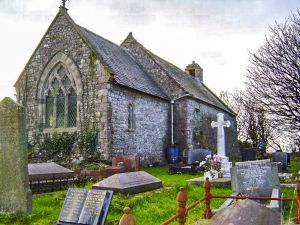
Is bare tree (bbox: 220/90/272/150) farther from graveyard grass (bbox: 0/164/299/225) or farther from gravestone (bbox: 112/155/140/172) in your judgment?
graveyard grass (bbox: 0/164/299/225)

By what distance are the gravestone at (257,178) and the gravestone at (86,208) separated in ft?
13.9

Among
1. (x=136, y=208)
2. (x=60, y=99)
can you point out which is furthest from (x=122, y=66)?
(x=136, y=208)

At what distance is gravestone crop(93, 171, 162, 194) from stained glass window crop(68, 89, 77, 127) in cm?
843

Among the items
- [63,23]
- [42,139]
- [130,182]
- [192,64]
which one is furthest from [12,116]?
[192,64]

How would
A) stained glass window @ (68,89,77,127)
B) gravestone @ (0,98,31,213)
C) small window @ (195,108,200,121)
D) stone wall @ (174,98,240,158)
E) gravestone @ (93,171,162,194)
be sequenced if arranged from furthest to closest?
small window @ (195,108,200,121) → stone wall @ (174,98,240,158) → stained glass window @ (68,89,77,127) → gravestone @ (93,171,162,194) → gravestone @ (0,98,31,213)

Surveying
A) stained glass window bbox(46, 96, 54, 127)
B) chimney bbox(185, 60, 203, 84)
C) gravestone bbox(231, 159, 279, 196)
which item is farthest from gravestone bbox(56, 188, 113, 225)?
chimney bbox(185, 60, 203, 84)

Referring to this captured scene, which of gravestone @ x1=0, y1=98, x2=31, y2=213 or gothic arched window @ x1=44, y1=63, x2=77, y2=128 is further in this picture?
gothic arched window @ x1=44, y1=63, x2=77, y2=128

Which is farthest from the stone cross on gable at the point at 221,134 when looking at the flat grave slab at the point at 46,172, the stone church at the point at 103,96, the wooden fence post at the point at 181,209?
the wooden fence post at the point at 181,209

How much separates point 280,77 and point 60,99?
11.4 meters

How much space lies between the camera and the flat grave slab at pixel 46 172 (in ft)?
36.7

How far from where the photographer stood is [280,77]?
52.0 feet

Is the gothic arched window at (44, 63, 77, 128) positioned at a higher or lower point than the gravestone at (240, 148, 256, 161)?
higher

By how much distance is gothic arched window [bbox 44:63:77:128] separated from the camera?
18.7 meters

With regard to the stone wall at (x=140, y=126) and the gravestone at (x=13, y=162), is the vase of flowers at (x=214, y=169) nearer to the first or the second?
the stone wall at (x=140, y=126)
